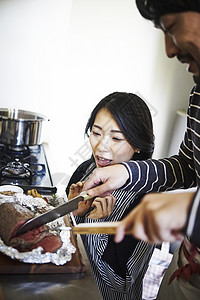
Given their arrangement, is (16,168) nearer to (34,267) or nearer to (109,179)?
(109,179)

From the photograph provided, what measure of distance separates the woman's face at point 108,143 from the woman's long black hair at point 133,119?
0.8 inches

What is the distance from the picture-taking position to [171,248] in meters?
2.23

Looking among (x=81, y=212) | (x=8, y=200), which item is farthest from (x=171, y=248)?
(x=8, y=200)

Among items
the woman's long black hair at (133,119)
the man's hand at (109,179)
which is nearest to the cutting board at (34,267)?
the man's hand at (109,179)

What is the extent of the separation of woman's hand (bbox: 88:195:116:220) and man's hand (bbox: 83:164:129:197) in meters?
0.27

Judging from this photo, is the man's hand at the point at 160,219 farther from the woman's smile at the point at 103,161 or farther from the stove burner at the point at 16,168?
the stove burner at the point at 16,168

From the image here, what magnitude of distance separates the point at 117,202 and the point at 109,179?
406mm

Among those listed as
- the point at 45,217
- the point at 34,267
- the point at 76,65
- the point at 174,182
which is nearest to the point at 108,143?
the point at 174,182

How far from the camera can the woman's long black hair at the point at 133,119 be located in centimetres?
142

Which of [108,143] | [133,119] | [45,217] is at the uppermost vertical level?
[133,119]

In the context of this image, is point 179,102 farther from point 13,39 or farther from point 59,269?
point 59,269

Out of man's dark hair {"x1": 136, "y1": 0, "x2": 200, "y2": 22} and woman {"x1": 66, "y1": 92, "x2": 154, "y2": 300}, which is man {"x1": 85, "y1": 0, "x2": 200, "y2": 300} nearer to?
man's dark hair {"x1": 136, "y1": 0, "x2": 200, "y2": 22}

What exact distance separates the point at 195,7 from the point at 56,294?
0.60 m

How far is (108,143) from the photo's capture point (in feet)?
4.67
